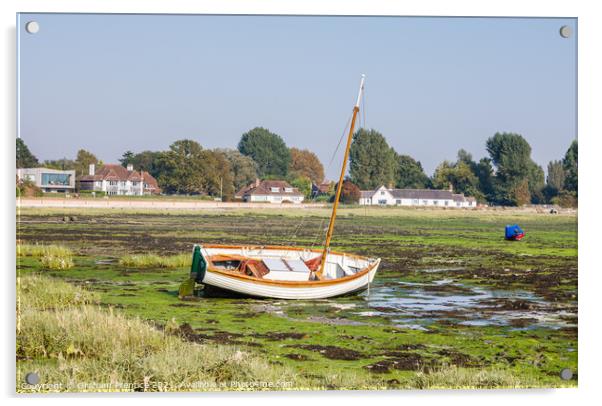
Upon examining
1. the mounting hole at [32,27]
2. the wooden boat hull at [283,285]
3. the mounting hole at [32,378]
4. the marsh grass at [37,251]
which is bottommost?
the mounting hole at [32,378]

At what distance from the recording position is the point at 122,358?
38.0ft

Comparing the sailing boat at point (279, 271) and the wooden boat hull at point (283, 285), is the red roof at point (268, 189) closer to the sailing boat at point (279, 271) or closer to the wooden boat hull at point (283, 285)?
the sailing boat at point (279, 271)

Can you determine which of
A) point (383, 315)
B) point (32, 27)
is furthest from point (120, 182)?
point (32, 27)

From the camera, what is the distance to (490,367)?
A: 12.0m

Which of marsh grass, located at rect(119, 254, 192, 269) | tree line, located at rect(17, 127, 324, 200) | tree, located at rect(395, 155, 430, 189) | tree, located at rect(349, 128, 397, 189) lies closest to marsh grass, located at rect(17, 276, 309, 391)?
tree, located at rect(349, 128, 397, 189)

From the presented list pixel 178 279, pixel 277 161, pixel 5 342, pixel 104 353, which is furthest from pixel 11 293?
pixel 277 161

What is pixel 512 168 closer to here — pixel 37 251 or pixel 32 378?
pixel 37 251

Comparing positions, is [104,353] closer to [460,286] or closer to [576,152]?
[576,152]

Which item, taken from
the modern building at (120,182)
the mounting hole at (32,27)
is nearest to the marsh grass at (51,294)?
the mounting hole at (32,27)

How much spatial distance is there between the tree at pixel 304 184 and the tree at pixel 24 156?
1755cm

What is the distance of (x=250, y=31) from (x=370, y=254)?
16.6m

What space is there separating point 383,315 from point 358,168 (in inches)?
472

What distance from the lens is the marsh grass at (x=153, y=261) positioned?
22797mm
